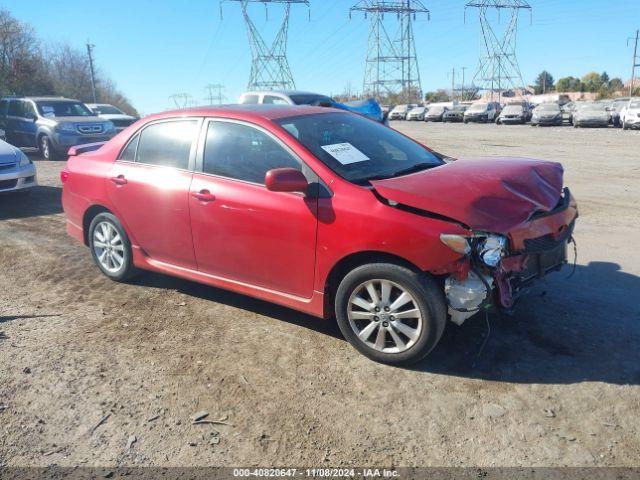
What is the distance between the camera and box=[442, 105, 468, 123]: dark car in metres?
42.4

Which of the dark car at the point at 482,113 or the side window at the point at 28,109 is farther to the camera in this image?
the dark car at the point at 482,113

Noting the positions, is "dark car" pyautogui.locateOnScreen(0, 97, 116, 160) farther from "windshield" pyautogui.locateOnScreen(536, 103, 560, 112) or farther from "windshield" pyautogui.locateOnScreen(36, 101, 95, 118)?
"windshield" pyautogui.locateOnScreen(536, 103, 560, 112)

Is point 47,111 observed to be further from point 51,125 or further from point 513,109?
point 513,109

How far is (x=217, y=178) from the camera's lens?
4.28 m

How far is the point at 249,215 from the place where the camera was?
4031mm

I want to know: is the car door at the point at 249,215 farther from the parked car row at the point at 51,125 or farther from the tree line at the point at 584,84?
the tree line at the point at 584,84

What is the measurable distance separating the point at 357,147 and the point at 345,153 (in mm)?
235

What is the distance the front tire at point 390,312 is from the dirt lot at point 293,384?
0.15m

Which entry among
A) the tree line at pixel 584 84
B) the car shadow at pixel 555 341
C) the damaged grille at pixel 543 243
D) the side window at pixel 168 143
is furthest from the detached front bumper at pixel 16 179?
the tree line at pixel 584 84

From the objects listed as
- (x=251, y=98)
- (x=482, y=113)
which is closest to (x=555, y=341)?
(x=251, y=98)

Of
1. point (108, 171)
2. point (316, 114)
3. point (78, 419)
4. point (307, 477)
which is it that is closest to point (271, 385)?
point (307, 477)

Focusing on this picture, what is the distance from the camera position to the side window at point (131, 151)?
500cm

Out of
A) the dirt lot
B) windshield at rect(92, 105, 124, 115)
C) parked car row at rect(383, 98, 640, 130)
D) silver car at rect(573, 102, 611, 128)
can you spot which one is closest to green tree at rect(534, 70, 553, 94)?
parked car row at rect(383, 98, 640, 130)

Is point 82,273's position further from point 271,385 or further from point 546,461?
point 546,461
